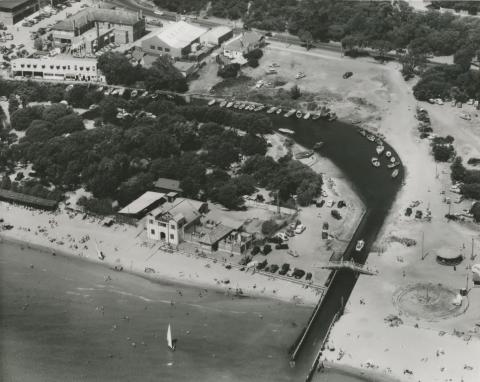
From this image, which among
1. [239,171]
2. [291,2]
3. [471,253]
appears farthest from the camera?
[291,2]

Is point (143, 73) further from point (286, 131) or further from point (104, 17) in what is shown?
point (286, 131)

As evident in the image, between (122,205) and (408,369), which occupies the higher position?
(408,369)

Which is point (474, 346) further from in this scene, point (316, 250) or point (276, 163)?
point (276, 163)

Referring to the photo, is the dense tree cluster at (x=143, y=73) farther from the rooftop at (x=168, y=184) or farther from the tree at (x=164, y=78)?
the rooftop at (x=168, y=184)

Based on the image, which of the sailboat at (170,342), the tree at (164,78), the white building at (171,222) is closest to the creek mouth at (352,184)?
the sailboat at (170,342)

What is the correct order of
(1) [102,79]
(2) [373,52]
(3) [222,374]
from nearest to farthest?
(3) [222,374] → (1) [102,79] → (2) [373,52]

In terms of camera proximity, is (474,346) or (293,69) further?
(293,69)

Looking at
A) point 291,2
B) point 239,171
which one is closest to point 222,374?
point 239,171

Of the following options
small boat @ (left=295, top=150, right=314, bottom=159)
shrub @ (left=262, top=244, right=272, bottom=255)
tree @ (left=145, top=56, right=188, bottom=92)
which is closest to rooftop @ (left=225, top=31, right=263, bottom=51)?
tree @ (left=145, top=56, right=188, bottom=92)
